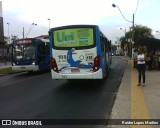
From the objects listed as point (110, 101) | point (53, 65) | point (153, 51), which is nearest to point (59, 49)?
point (53, 65)

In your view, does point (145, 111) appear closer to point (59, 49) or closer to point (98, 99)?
point (98, 99)

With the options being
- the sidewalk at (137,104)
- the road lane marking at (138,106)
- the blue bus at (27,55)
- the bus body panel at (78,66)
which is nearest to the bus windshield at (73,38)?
the bus body panel at (78,66)

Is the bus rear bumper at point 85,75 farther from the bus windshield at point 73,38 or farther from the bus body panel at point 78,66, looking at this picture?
the bus windshield at point 73,38

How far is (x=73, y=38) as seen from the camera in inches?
661

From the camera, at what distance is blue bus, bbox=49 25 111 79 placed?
16.4m

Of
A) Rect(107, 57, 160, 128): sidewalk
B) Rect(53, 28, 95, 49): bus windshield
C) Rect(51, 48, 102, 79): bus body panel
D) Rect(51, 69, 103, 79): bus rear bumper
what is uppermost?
Rect(53, 28, 95, 49): bus windshield

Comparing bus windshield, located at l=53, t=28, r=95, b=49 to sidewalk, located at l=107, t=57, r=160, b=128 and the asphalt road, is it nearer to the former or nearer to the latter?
the asphalt road

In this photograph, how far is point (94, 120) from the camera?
30.4 ft

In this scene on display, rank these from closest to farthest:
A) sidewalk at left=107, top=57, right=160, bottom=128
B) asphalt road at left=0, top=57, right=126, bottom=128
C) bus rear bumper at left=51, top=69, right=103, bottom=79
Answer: sidewalk at left=107, top=57, right=160, bottom=128 < asphalt road at left=0, top=57, right=126, bottom=128 < bus rear bumper at left=51, top=69, right=103, bottom=79

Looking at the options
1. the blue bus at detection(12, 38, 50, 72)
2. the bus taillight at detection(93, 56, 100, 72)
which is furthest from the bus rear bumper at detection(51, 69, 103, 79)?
the blue bus at detection(12, 38, 50, 72)

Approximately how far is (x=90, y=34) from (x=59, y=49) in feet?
5.35

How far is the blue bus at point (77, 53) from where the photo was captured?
644 inches

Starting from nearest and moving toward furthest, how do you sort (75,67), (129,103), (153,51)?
1. (129,103)
2. (75,67)
3. (153,51)

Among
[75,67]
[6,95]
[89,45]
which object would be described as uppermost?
[89,45]
